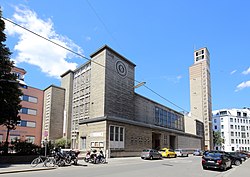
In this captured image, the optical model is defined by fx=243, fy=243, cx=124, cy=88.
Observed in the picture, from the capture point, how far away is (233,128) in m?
101

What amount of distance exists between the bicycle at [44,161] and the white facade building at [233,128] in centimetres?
8905

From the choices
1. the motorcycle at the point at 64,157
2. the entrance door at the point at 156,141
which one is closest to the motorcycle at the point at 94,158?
the motorcycle at the point at 64,157

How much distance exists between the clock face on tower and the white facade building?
66500 millimetres

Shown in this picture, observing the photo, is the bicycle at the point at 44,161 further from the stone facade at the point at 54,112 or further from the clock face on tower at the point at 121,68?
the stone facade at the point at 54,112

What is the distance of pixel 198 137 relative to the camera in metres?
71.7

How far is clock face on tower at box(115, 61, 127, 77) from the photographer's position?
148ft

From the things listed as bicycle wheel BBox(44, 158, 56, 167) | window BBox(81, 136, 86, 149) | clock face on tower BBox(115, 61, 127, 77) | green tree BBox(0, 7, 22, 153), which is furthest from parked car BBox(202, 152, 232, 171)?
clock face on tower BBox(115, 61, 127, 77)

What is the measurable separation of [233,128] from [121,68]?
74.0m

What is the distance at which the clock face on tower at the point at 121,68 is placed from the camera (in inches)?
1774

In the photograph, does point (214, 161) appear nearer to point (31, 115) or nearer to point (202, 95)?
point (31, 115)

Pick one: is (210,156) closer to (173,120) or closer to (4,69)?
(4,69)

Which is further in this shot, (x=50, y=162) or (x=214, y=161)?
(x=50, y=162)

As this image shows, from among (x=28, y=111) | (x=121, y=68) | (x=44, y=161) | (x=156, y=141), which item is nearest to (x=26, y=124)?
(x=28, y=111)

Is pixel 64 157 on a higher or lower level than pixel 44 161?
higher
